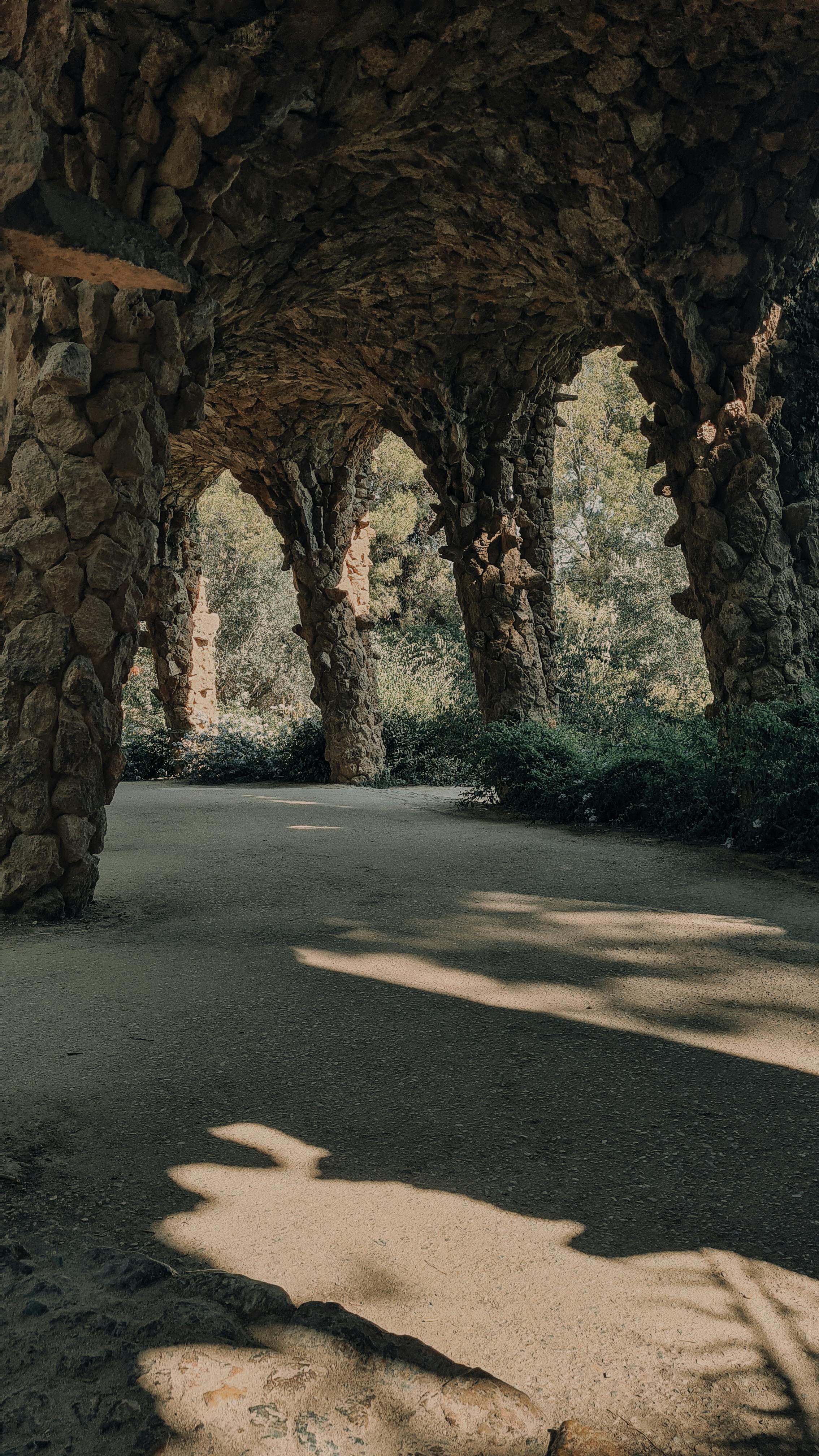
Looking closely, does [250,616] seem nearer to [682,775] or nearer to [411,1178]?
[682,775]

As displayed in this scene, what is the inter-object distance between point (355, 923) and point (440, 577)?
18927 millimetres

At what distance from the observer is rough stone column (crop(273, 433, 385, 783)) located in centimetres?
1238

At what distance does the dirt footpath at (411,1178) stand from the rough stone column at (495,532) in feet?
17.1

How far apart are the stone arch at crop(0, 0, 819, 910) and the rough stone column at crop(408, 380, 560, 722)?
0.03m

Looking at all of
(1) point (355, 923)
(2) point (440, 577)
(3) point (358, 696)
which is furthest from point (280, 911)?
(2) point (440, 577)

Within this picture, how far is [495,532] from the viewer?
9.54m

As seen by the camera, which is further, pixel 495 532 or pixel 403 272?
pixel 495 532

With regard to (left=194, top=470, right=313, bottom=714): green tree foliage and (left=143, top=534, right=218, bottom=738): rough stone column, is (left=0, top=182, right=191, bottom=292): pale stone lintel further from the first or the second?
(left=194, top=470, right=313, bottom=714): green tree foliage

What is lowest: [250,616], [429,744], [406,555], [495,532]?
[429,744]

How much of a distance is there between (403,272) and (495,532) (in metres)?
2.56

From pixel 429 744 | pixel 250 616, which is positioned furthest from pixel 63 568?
pixel 250 616

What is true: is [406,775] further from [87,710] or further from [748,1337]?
[748,1337]

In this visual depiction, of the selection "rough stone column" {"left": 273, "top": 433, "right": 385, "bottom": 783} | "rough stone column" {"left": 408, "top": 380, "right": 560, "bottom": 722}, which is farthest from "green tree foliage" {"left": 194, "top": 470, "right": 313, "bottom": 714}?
"rough stone column" {"left": 408, "top": 380, "right": 560, "bottom": 722}

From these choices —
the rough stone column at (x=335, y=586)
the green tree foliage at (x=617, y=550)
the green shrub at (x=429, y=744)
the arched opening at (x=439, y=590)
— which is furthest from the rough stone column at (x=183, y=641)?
the green tree foliage at (x=617, y=550)
